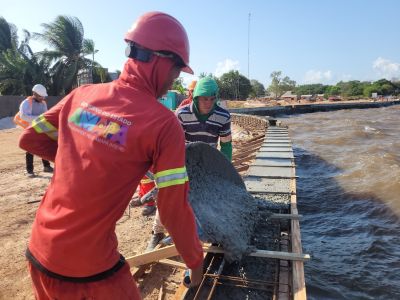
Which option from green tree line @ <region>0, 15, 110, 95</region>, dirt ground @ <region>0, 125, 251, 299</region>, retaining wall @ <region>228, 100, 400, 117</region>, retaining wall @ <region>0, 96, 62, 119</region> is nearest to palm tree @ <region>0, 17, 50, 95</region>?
green tree line @ <region>0, 15, 110, 95</region>

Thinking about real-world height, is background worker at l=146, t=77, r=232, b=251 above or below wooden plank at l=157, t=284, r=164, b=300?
above

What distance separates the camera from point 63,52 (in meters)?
30.0

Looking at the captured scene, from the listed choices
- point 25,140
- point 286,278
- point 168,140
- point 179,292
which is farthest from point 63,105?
point 286,278

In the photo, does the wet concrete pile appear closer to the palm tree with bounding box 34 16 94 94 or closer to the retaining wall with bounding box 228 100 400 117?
the retaining wall with bounding box 228 100 400 117

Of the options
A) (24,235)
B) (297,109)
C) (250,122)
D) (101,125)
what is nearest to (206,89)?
(101,125)

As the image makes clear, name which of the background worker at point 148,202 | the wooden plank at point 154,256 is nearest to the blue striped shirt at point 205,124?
the background worker at point 148,202

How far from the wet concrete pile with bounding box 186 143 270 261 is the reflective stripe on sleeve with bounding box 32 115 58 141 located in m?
1.37

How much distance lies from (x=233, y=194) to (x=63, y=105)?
258 cm

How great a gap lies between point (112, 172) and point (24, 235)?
12.6ft

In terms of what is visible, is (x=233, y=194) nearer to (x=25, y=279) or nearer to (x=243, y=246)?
(x=243, y=246)

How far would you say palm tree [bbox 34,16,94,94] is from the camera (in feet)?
97.2

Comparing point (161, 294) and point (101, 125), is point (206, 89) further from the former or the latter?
point (101, 125)

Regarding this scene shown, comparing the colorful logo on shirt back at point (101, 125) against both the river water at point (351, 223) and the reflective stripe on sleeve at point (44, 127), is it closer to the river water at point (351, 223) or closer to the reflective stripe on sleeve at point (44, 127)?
the reflective stripe on sleeve at point (44, 127)

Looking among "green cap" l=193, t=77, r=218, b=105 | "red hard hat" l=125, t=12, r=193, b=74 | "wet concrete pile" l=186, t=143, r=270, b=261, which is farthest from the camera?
"green cap" l=193, t=77, r=218, b=105
